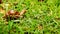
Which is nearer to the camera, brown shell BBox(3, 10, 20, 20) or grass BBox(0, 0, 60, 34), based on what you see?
grass BBox(0, 0, 60, 34)

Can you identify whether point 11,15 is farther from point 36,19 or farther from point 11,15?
point 36,19

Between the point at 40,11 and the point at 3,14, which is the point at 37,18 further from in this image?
the point at 3,14

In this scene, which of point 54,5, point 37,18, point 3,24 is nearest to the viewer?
point 3,24

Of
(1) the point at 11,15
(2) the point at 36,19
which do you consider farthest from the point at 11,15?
(2) the point at 36,19

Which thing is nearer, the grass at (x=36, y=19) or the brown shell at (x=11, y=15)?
the grass at (x=36, y=19)

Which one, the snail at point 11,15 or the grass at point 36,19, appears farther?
the snail at point 11,15

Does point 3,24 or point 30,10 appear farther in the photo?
point 30,10

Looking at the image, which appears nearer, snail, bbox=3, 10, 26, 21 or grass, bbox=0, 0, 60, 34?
grass, bbox=0, 0, 60, 34

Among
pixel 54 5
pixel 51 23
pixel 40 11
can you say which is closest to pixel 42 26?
pixel 51 23
